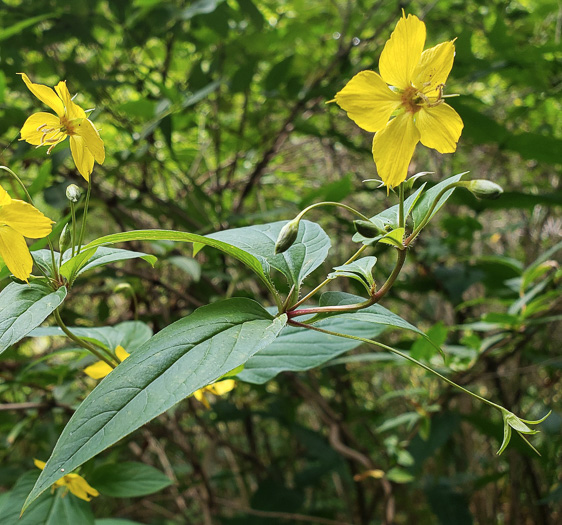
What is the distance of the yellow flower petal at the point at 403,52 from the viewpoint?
420 millimetres

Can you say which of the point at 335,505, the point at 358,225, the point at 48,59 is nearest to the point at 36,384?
the point at 358,225

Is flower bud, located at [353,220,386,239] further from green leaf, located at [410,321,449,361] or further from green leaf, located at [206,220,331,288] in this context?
green leaf, located at [410,321,449,361]

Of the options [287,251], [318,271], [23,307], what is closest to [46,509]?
[23,307]

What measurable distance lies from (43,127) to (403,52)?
0.36 meters

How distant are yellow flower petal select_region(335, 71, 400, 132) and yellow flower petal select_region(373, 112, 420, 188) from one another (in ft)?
0.04

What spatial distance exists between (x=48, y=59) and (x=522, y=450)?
4.91 feet

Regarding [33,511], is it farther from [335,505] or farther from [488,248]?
[488,248]

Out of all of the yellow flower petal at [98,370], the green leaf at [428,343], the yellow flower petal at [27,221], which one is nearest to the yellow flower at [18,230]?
the yellow flower petal at [27,221]

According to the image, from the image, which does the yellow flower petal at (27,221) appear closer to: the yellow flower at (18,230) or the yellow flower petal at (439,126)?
the yellow flower at (18,230)

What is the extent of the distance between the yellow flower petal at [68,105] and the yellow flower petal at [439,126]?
32 cm

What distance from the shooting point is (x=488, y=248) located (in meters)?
2.10

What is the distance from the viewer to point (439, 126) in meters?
0.45

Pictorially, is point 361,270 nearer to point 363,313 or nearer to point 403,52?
point 363,313

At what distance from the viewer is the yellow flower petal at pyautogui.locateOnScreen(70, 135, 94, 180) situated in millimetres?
458
